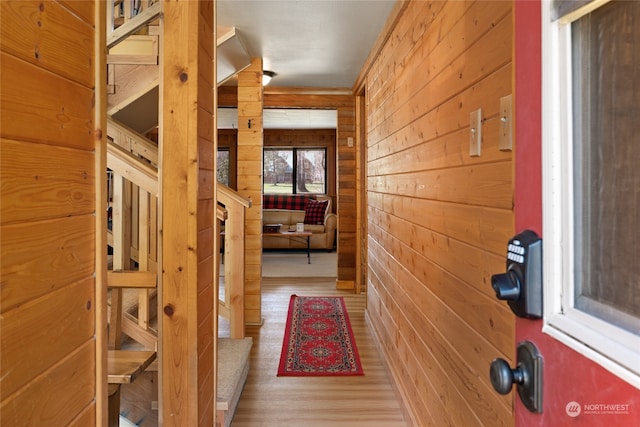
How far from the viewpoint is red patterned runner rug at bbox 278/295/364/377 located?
279 cm

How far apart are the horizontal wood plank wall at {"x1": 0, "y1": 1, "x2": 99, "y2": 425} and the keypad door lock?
0.74 m

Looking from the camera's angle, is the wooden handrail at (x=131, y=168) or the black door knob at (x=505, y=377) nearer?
the black door knob at (x=505, y=377)

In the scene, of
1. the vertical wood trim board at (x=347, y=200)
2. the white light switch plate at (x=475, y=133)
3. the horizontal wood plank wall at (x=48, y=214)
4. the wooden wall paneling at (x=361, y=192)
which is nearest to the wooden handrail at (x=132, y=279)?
the horizontal wood plank wall at (x=48, y=214)

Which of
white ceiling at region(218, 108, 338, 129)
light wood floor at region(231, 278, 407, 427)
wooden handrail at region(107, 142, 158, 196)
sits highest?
white ceiling at region(218, 108, 338, 129)

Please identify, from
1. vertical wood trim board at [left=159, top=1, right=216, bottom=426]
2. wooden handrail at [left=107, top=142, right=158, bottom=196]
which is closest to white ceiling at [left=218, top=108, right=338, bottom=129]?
wooden handrail at [left=107, top=142, right=158, bottom=196]

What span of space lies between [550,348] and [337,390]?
2.18 meters

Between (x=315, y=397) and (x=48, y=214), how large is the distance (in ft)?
6.79

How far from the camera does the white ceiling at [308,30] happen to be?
2734mm

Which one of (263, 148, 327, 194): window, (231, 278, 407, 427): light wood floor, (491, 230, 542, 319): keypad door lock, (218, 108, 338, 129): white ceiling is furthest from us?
(263, 148, 327, 194): window

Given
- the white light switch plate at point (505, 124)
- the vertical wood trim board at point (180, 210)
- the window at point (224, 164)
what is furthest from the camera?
the window at point (224, 164)

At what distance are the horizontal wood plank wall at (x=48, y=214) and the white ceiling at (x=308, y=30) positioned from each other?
217 centimetres

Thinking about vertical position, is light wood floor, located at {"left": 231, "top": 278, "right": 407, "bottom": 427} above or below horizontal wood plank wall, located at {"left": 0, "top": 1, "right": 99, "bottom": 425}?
below

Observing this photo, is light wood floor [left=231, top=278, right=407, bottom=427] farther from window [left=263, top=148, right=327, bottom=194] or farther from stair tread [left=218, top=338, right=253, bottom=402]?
window [left=263, top=148, right=327, bottom=194]

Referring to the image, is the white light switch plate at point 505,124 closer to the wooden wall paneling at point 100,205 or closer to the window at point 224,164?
the wooden wall paneling at point 100,205
